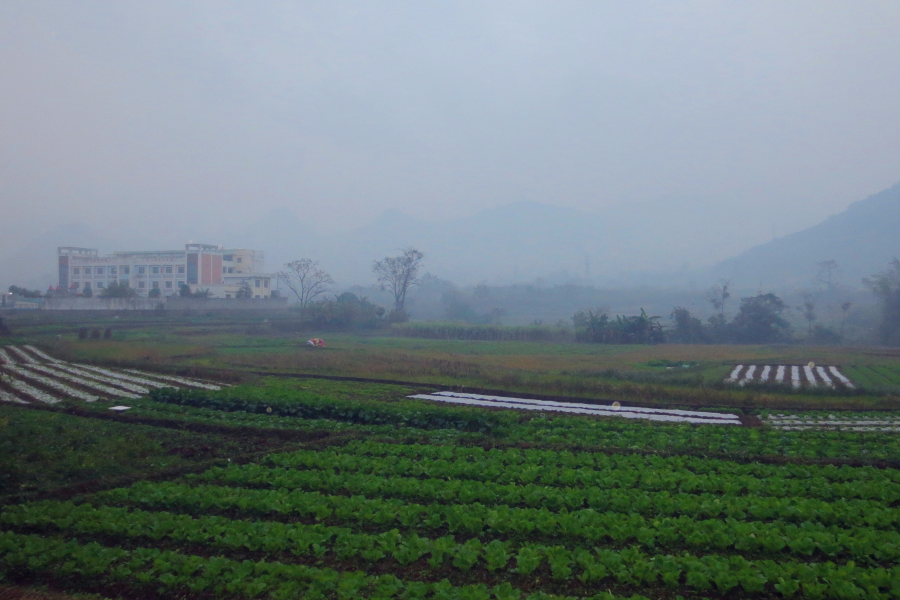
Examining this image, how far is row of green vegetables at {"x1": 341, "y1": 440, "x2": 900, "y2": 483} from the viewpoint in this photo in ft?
30.1

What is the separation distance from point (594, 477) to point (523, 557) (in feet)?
10.3

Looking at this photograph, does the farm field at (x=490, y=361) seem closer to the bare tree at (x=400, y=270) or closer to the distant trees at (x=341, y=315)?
the distant trees at (x=341, y=315)

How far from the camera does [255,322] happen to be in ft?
165

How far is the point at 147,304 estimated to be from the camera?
54.6 meters

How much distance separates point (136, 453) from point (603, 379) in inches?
649

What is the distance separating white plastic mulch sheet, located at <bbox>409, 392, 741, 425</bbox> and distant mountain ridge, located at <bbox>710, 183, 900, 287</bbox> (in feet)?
444

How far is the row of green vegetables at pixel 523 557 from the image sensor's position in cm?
561

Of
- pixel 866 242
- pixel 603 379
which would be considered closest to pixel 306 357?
pixel 603 379

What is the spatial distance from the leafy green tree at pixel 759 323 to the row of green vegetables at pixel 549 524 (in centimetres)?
4729

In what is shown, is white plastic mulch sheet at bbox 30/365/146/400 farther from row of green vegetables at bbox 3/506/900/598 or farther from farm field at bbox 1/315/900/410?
row of green vegetables at bbox 3/506/900/598

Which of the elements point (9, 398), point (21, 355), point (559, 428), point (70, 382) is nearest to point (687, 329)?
point (559, 428)

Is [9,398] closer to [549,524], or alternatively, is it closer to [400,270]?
[549,524]

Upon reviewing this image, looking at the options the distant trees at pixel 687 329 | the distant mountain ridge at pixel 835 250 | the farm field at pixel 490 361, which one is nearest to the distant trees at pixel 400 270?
the farm field at pixel 490 361

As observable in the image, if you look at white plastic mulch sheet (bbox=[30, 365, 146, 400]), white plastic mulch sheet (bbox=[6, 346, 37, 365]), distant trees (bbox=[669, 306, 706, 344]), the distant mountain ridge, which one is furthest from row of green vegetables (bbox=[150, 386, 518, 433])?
the distant mountain ridge
